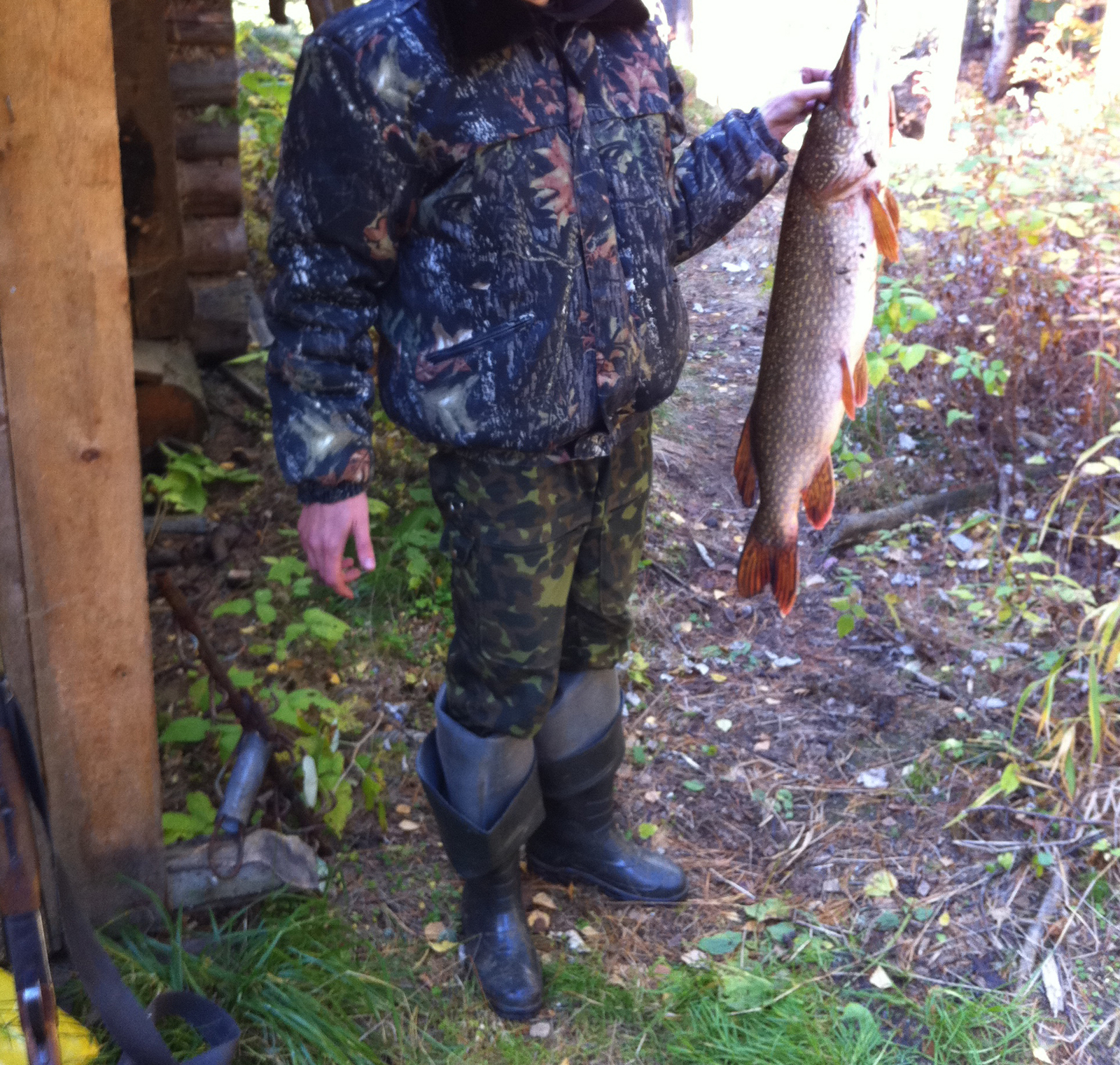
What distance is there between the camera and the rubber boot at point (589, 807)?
3.00 meters

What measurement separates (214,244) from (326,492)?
3.94 meters

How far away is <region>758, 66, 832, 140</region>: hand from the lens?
247cm

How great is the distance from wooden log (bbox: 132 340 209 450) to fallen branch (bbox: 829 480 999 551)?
3.17 m

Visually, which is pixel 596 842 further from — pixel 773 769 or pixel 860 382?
pixel 860 382

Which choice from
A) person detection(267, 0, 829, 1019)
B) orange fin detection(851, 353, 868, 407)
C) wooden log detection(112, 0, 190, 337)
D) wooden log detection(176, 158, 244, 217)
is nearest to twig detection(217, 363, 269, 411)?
wooden log detection(112, 0, 190, 337)

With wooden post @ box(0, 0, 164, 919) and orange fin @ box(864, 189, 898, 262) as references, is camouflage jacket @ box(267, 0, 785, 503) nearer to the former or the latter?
wooden post @ box(0, 0, 164, 919)

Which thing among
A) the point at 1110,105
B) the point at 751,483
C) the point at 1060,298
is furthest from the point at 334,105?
the point at 1110,105

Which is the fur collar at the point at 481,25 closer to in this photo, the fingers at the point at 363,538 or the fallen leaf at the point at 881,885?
the fingers at the point at 363,538

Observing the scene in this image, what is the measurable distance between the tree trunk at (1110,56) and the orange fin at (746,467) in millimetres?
7552

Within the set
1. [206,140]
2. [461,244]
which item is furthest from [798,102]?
[206,140]

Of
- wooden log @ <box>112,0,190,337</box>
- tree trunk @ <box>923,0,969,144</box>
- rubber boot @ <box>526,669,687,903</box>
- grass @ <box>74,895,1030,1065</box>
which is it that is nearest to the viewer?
grass @ <box>74,895,1030,1065</box>

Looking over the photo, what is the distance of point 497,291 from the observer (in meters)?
2.29

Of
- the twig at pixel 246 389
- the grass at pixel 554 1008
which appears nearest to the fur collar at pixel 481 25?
the grass at pixel 554 1008

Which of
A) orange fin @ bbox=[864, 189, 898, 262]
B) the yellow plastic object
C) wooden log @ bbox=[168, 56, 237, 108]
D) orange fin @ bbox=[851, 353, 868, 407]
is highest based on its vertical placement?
wooden log @ bbox=[168, 56, 237, 108]
